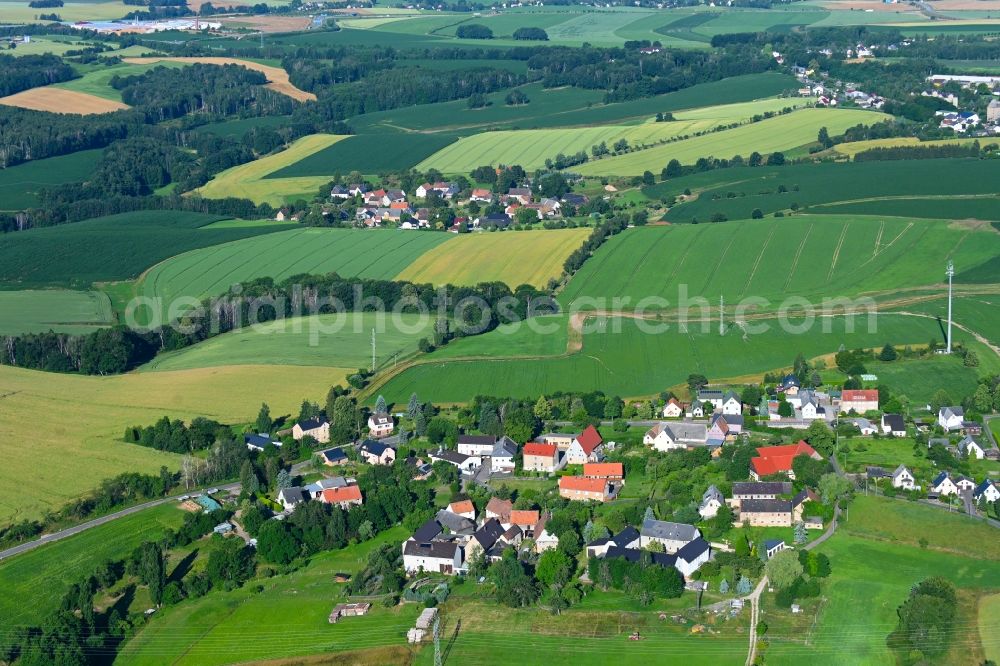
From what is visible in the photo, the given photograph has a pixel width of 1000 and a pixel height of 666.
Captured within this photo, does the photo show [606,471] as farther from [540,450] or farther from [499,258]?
[499,258]

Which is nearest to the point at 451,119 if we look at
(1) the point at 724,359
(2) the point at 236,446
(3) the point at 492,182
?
(3) the point at 492,182

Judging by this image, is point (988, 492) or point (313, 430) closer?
point (988, 492)

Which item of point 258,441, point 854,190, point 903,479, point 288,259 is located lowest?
point 258,441

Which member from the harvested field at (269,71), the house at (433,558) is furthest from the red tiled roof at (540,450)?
the harvested field at (269,71)

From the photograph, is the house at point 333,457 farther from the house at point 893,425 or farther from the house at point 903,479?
the house at point 893,425

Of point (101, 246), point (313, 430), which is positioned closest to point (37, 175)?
point (101, 246)

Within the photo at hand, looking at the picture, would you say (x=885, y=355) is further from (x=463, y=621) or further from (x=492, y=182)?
(x=492, y=182)
